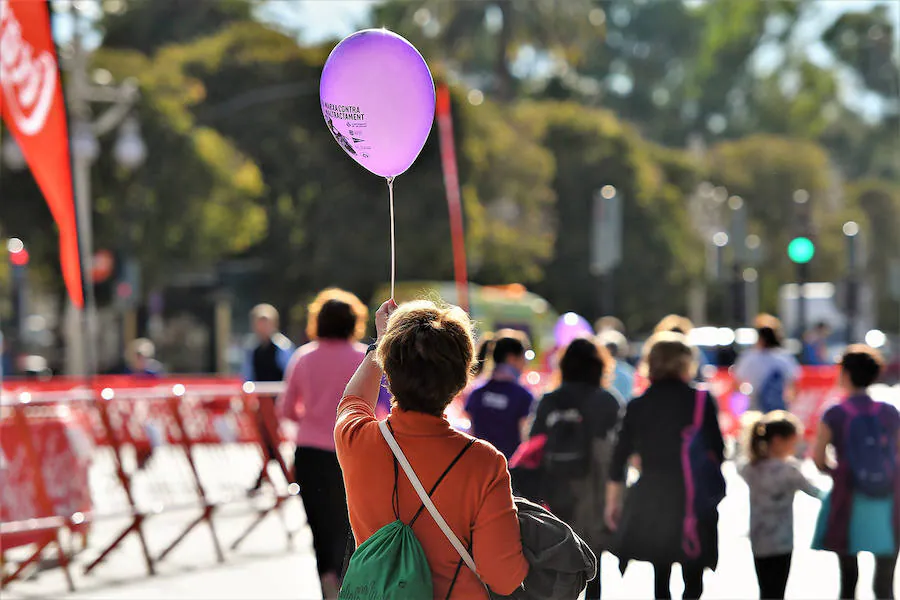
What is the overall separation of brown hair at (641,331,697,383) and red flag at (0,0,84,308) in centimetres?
337

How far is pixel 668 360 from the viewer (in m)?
7.43

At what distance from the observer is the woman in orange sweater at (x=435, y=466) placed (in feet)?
13.6

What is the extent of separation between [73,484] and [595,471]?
166 inches

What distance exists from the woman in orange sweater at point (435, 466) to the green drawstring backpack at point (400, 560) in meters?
0.02

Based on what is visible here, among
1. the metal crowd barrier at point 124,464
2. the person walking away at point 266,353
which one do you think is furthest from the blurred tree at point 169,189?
the person walking away at point 266,353

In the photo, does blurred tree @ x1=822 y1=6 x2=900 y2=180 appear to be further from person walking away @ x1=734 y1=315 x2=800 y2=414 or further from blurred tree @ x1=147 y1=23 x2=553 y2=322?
person walking away @ x1=734 y1=315 x2=800 y2=414

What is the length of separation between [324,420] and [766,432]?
211 centimetres

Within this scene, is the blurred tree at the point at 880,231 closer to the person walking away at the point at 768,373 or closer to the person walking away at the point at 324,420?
the person walking away at the point at 768,373

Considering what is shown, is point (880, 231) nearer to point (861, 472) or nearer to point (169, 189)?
→ point (169, 189)

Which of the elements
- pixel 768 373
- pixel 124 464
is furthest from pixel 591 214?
pixel 124 464

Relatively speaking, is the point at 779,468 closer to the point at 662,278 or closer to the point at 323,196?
the point at 323,196

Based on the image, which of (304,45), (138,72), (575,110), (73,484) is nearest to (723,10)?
(575,110)

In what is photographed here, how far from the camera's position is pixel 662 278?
2206 inches

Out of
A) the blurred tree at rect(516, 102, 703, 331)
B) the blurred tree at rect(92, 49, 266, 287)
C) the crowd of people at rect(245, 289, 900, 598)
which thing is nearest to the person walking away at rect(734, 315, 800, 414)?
the crowd of people at rect(245, 289, 900, 598)
